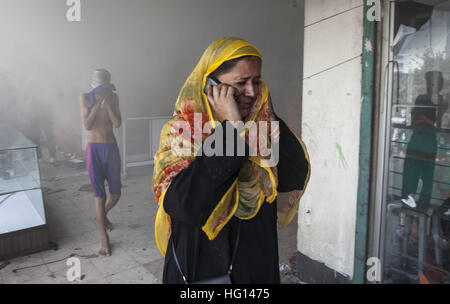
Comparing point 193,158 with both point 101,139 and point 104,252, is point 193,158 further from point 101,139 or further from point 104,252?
point 104,252

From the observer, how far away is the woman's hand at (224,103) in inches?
48.5

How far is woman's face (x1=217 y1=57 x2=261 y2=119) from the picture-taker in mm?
1317

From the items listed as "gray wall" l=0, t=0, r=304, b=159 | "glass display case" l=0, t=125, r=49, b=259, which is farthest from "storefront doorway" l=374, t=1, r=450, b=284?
"glass display case" l=0, t=125, r=49, b=259

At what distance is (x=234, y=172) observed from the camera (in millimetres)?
1142

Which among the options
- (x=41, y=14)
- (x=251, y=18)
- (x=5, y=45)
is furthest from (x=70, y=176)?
(x=251, y=18)

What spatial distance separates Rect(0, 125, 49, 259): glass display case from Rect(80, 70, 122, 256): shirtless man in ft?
2.22

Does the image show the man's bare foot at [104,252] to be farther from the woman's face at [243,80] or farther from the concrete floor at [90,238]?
the woman's face at [243,80]

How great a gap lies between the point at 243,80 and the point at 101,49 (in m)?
4.65

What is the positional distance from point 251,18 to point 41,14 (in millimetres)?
4787

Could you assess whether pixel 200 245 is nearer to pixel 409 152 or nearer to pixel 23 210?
pixel 409 152

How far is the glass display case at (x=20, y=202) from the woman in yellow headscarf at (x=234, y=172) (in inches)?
120

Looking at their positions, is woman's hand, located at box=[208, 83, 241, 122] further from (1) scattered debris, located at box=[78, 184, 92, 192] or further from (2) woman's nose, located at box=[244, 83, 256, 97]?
(1) scattered debris, located at box=[78, 184, 92, 192]

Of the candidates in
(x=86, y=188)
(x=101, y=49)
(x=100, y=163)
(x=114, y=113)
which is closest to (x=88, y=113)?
(x=114, y=113)

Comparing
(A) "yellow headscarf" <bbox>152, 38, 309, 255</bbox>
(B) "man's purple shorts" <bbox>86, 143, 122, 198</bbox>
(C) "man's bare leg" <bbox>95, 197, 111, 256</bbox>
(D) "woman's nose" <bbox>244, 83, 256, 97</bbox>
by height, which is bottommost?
(C) "man's bare leg" <bbox>95, 197, 111, 256</bbox>
